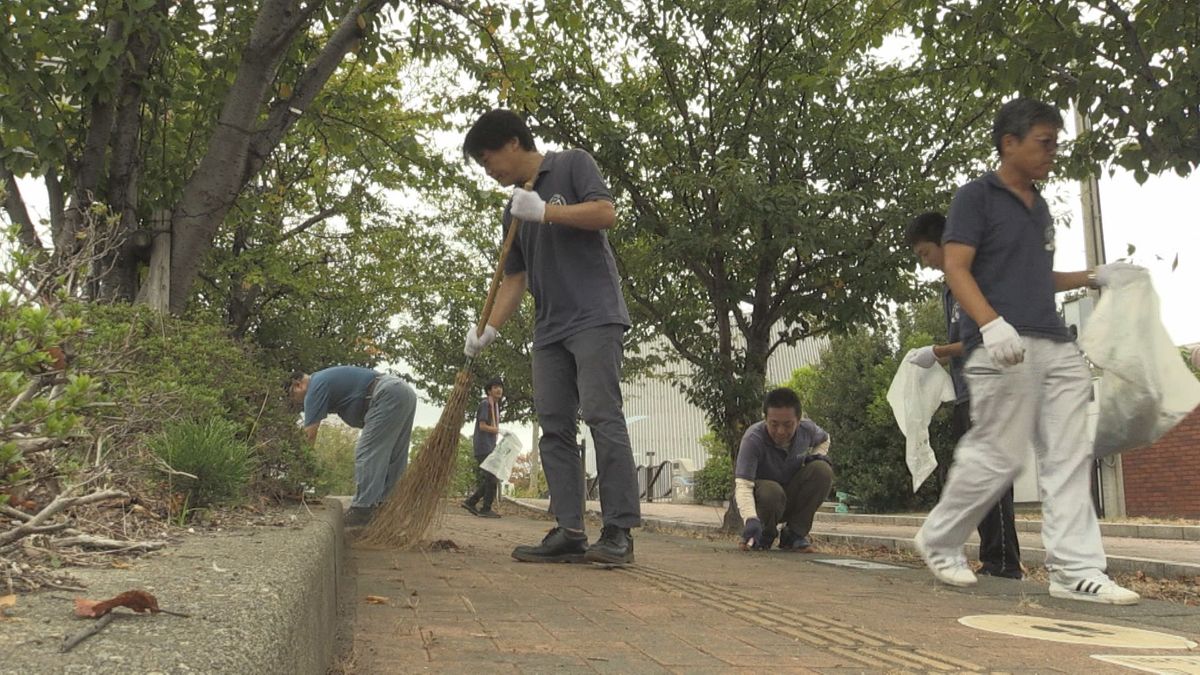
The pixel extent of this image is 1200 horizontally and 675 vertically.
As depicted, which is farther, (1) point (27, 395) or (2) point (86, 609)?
(1) point (27, 395)

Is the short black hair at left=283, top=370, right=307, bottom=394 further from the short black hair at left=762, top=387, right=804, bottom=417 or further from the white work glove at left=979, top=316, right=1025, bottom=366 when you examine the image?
the white work glove at left=979, top=316, right=1025, bottom=366

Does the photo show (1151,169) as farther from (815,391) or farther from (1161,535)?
(815,391)

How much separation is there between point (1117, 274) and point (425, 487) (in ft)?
12.2

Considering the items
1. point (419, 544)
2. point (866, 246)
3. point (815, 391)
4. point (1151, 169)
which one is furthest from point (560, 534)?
point (815, 391)

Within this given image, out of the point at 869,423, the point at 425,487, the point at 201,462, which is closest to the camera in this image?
the point at 201,462

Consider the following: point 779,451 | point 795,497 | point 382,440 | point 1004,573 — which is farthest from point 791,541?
point 382,440

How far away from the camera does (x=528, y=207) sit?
4.76 metres

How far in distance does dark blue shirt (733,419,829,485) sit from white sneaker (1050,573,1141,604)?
315 cm

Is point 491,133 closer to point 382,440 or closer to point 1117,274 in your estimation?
point 1117,274

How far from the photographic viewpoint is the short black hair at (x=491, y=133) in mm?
5035

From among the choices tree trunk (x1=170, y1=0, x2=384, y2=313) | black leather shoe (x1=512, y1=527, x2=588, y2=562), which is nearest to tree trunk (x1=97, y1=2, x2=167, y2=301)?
tree trunk (x1=170, y1=0, x2=384, y2=313)

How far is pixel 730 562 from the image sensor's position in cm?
607

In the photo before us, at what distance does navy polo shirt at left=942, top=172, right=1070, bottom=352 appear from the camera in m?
4.38

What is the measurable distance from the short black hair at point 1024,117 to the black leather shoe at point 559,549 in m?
2.67
